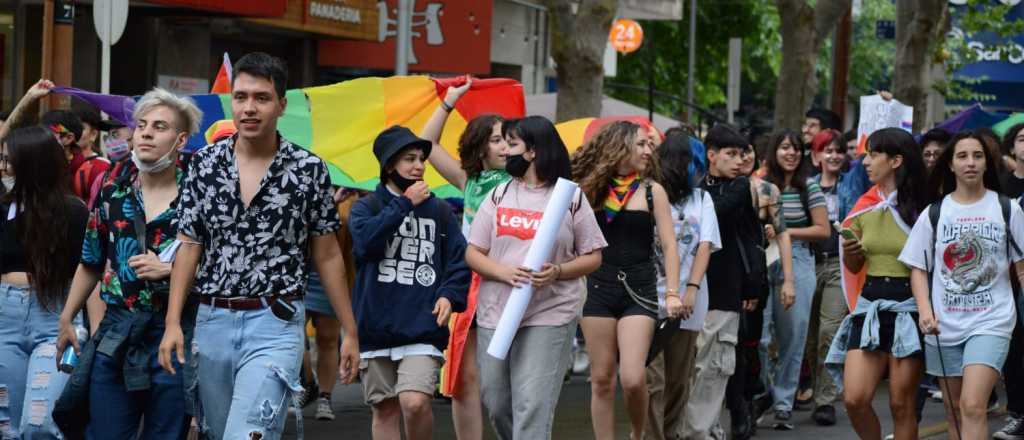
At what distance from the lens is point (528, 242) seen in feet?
25.3

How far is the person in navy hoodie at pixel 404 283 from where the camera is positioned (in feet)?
25.1

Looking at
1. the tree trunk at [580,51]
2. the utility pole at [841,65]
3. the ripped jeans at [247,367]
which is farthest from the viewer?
the utility pole at [841,65]


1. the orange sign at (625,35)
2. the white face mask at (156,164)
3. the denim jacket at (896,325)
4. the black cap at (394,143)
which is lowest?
the denim jacket at (896,325)

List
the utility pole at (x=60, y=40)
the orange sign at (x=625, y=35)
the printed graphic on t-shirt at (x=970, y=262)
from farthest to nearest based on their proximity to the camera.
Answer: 1. the orange sign at (x=625, y=35)
2. the utility pole at (x=60, y=40)
3. the printed graphic on t-shirt at (x=970, y=262)

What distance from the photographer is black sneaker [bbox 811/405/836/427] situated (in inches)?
439

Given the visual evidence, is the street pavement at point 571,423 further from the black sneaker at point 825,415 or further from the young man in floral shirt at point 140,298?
the young man in floral shirt at point 140,298

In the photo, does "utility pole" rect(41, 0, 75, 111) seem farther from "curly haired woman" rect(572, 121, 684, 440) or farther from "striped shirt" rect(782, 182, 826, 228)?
"striped shirt" rect(782, 182, 826, 228)

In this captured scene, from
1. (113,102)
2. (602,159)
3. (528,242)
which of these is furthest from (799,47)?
(528,242)

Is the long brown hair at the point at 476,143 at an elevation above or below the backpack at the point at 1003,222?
above

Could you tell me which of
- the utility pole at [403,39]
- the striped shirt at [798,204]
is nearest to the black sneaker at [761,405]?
the striped shirt at [798,204]

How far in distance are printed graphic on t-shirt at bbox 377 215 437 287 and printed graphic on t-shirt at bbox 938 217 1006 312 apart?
2588 millimetres

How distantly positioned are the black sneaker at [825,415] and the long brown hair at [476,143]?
10.8ft

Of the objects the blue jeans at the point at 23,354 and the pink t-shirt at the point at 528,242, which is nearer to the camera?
the blue jeans at the point at 23,354

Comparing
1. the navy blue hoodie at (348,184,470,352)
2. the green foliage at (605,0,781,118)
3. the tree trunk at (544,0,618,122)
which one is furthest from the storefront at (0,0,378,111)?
the green foliage at (605,0,781,118)
